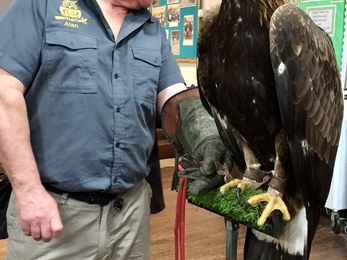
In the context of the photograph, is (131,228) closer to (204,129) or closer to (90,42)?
(204,129)

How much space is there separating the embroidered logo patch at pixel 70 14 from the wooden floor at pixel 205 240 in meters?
1.57

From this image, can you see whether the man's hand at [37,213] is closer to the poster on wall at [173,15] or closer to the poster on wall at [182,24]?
the poster on wall at [182,24]

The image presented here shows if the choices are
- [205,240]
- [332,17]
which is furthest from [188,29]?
[205,240]

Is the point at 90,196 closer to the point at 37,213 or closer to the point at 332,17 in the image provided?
the point at 37,213

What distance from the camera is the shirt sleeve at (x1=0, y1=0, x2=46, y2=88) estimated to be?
4.61 feet

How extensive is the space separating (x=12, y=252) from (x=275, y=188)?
96 cm

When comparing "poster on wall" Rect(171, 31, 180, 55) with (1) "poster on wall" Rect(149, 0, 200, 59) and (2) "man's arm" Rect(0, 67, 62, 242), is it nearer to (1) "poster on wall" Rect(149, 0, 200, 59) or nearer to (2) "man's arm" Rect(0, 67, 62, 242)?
(1) "poster on wall" Rect(149, 0, 200, 59)

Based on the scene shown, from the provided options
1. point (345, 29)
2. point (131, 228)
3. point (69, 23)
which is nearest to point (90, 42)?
point (69, 23)

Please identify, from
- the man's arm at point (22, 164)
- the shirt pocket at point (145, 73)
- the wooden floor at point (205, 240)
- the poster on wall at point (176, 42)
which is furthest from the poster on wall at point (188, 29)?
the man's arm at point (22, 164)

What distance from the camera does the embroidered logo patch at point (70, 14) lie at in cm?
149

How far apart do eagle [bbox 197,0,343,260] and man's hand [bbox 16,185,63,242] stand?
541mm

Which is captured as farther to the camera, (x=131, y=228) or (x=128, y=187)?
(x=131, y=228)

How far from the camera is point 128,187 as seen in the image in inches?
63.4

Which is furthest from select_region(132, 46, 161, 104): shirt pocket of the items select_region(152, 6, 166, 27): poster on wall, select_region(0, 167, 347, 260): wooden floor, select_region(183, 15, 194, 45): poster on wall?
select_region(152, 6, 166, 27): poster on wall
